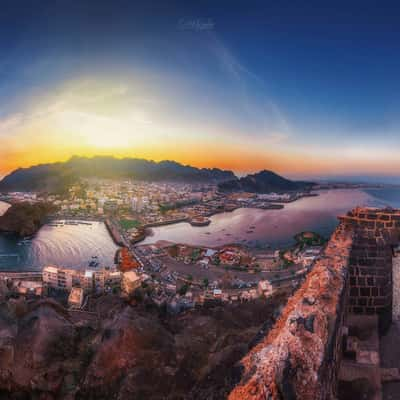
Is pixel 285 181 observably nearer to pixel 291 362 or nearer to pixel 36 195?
pixel 36 195

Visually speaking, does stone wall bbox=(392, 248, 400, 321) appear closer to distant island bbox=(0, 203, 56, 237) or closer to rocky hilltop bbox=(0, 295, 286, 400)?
rocky hilltop bbox=(0, 295, 286, 400)

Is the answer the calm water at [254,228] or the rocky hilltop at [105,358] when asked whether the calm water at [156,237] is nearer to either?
the calm water at [254,228]

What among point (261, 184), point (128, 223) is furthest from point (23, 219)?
point (261, 184)

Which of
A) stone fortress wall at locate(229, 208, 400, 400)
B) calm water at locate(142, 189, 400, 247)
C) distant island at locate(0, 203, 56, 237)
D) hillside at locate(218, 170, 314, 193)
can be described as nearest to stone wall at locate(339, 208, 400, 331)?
stone fortress wall at locate(229, 208, 400, 400)

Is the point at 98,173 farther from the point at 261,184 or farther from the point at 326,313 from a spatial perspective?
the point at 326,313

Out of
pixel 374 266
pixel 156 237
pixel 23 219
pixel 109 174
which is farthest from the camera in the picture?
pixel 109 174

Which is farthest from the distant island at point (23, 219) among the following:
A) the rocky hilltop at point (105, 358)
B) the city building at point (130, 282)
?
the rocky hilltop at point (105, 358)

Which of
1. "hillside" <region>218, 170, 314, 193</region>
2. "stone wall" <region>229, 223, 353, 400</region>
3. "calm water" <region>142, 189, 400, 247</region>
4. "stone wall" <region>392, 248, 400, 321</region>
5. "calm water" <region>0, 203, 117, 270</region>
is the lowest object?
"calm water" <region>0, 203, 117, 270</region>
